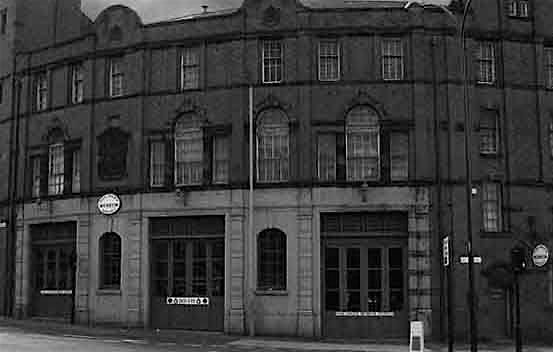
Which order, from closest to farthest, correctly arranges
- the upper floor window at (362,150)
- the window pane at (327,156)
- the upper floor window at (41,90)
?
the upper floor window at (362,150) < the window pane at (327,156) < the upper floor window at (41,90)

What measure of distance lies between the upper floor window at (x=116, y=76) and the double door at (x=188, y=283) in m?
6.71

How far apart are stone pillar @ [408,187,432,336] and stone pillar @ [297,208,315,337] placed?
12.0 ft

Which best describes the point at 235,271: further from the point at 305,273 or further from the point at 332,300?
the point at 332,300

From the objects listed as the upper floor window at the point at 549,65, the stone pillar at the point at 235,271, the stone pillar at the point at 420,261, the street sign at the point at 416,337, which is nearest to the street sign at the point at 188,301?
the stone pillar at the point at 235,271

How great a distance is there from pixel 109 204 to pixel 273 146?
7.28 m

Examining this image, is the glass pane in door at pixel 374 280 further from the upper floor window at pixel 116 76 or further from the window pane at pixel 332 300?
the upper floor window at pixel 116 76

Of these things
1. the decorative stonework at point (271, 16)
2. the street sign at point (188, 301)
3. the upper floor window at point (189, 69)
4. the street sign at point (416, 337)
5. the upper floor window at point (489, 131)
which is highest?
the decorative stonework at point (271, 16)

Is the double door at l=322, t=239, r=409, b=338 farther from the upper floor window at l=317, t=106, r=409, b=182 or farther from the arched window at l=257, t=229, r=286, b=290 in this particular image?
the upper floor window at l=317, t=106, r=409, b=182

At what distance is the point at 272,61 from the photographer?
1241 inches

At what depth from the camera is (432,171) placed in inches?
1177

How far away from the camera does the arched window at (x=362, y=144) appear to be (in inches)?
1196

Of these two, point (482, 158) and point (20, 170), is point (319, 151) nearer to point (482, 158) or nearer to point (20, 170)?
point (482, 158)

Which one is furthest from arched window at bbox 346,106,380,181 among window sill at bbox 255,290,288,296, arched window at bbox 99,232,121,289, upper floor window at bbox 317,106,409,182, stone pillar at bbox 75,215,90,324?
stone pillar at bbox 75,215,90,324

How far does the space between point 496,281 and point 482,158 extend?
472 centimetres
